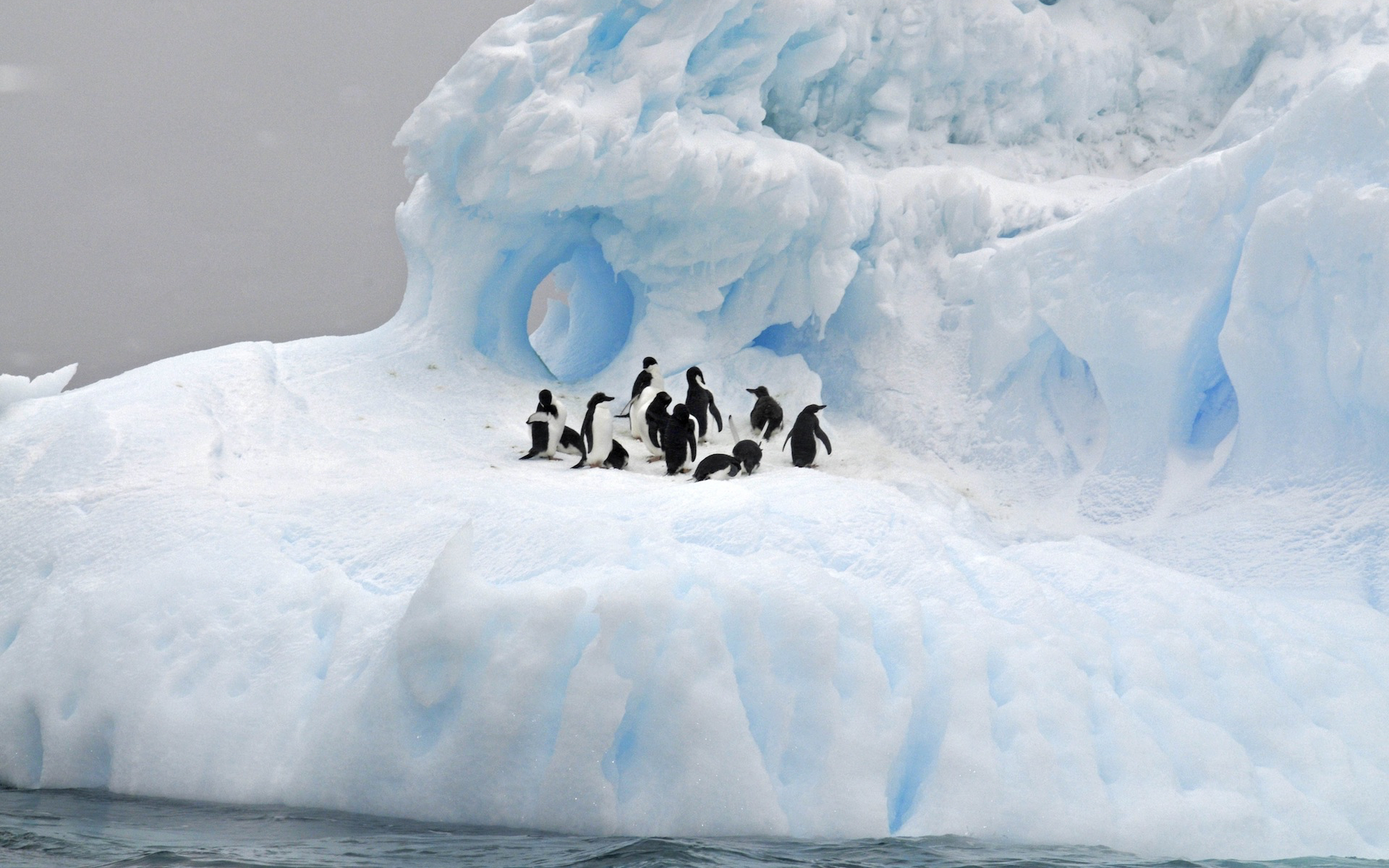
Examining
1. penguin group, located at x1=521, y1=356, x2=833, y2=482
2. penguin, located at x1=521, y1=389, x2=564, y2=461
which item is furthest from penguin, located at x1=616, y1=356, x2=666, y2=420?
penguin, located at x1=521, y1=389, x2=564, y2=461

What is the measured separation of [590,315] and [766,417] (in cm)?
257

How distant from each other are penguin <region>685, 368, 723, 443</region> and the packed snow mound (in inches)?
143

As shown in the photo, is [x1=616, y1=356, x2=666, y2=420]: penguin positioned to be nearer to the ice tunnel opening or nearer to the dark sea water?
the ice tunnel opening

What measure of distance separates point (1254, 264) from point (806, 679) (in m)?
3.47

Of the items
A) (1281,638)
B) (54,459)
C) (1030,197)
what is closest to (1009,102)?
(1030,197)

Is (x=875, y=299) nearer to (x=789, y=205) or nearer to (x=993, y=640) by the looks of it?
(x=789, y=205)

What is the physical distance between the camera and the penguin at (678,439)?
6.38m

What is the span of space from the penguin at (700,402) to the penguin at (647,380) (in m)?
0.18

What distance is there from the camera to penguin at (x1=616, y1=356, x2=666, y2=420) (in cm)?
716

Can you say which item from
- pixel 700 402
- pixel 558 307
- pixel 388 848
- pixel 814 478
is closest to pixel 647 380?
pixel 700 402

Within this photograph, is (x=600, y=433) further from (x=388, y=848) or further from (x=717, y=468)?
(x=388, y=848)

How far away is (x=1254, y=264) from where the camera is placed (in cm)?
582

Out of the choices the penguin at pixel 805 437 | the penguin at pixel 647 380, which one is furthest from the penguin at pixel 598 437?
the penguin at pixel 805 437

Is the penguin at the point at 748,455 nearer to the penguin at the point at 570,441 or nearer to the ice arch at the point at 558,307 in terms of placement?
the penguin at the point at 570,441
